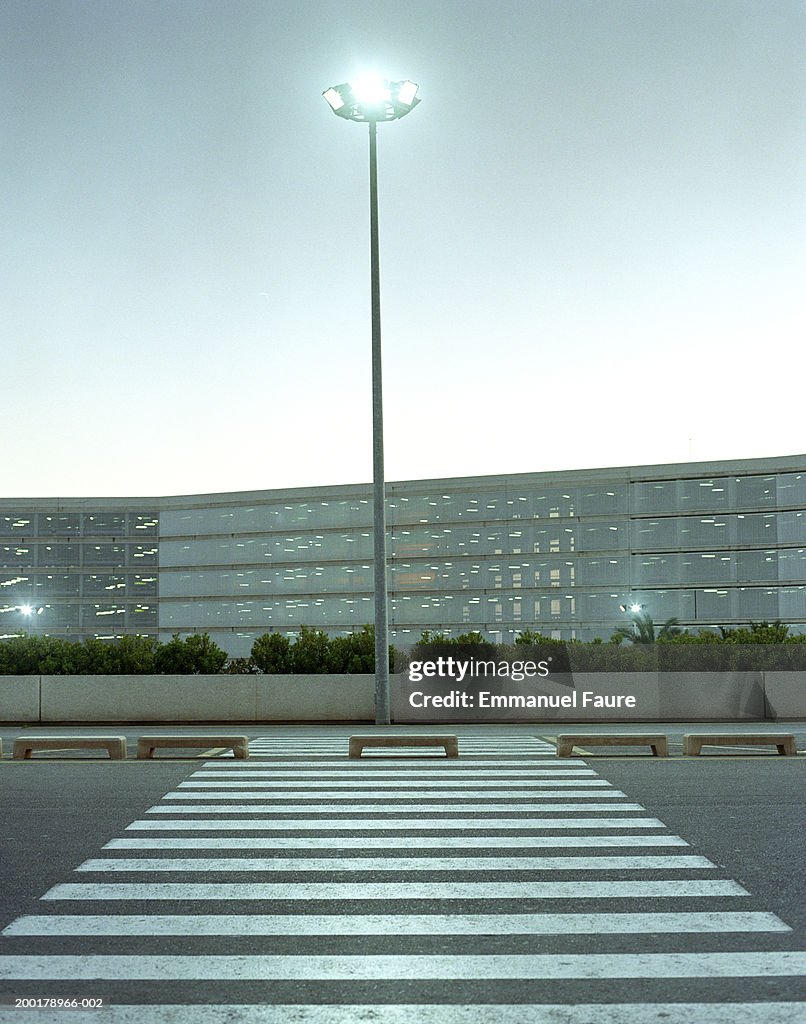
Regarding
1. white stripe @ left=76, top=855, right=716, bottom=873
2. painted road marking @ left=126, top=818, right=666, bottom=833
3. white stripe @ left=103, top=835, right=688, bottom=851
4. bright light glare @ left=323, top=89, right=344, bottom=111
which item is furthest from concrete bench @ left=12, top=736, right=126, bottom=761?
bright light glare @ left=323, top=89, right=344, bottom=111

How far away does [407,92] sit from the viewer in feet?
71.2

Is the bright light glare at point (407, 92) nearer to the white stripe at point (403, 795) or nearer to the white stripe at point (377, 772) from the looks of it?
the white stripe at point (377, 772)

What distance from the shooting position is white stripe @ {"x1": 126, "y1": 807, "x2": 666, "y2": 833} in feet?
35.2

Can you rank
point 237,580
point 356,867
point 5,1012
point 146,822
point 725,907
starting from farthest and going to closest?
point 237,580, point 146,822, point 356,867, point 725,907, point 5,1012

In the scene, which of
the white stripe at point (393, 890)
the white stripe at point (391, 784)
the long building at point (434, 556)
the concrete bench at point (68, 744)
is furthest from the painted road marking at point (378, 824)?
the long building at point (434, 556)

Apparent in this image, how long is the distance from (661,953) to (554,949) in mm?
607

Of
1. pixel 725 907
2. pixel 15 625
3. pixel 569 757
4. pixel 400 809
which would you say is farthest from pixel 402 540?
pixel 725 907

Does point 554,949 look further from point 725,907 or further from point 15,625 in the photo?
point 15,625

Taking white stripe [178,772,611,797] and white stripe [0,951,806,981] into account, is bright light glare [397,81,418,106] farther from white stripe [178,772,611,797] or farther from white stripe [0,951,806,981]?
white stripe [0,951,806,981]

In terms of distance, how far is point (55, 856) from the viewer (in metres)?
9.52

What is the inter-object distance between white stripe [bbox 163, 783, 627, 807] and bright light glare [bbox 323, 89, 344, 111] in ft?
45.0

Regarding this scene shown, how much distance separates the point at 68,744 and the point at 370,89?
13.0 m

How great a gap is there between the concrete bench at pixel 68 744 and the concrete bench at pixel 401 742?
3.32m

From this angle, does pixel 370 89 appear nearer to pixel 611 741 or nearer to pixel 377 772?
pixel 611 741
